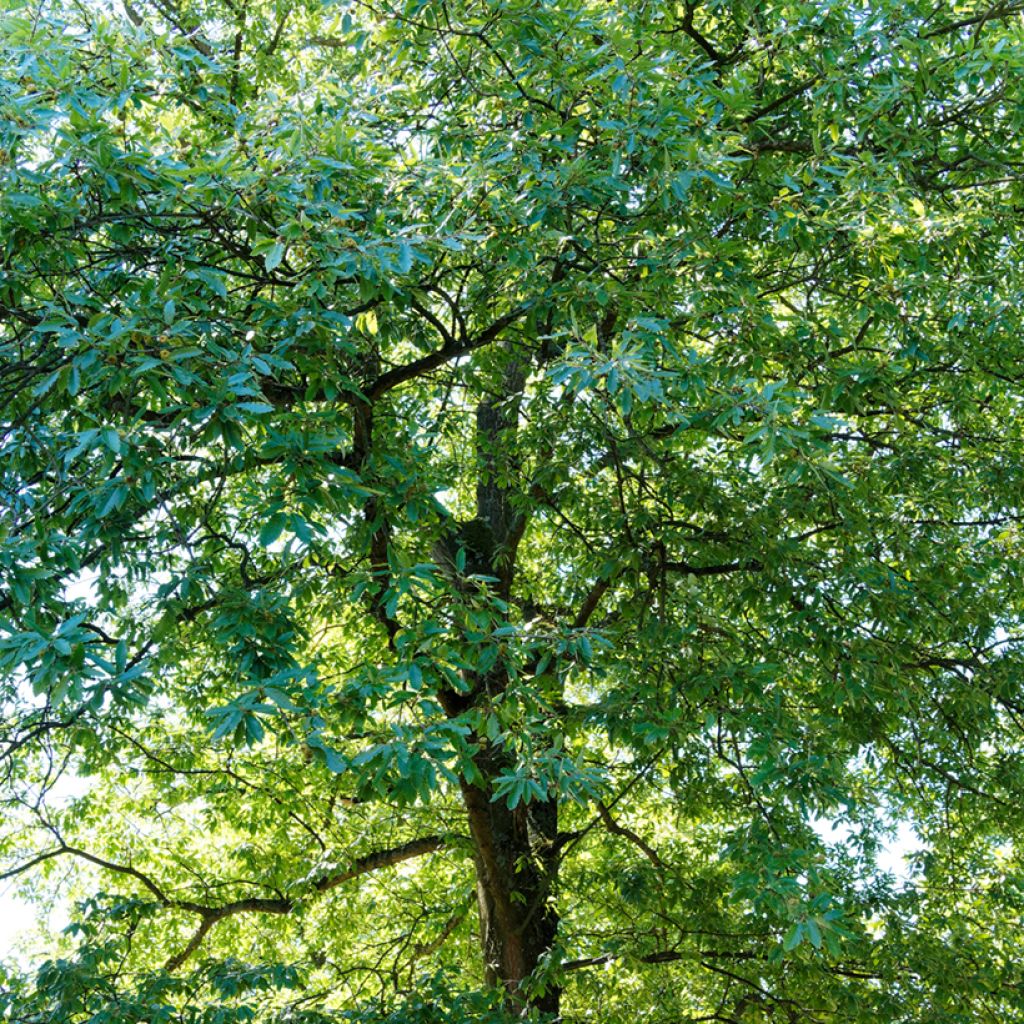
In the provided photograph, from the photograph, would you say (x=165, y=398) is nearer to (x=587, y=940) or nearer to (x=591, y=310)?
(x=591, y=310)

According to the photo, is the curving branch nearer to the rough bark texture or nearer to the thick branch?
the rough bark texture

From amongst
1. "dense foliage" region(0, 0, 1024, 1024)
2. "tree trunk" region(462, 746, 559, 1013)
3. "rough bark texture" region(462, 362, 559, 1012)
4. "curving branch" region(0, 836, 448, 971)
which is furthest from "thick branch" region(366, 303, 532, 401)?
"curving branch" region(0, 836, 448, 971)

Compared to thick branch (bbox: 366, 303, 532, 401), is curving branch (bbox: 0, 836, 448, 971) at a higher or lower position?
lower

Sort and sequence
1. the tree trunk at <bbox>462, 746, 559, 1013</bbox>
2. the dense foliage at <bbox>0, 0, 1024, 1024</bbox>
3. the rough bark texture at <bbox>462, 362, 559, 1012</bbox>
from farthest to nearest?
the tree trunk at <bbox>462, 746, 559, 1013</bbox>, the rough bark texture at <bbox>462, 362, 559, 1012</bbox>, the dense foliage at <bbox>0, 0, 1024, 1024</bbox>

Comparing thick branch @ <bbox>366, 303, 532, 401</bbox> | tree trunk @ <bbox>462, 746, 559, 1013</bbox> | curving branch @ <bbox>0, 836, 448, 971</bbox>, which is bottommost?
tree trunk @ <bbox>462, 746, 559, 1013</bbox>

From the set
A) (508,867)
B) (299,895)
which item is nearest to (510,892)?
(508,867)

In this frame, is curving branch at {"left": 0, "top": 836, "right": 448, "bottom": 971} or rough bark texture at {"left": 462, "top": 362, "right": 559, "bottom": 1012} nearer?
rough bark texture at {"left": 462, "top": 362, "right": 559, "bottom": 1012}

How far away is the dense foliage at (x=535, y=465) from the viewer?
4.04m

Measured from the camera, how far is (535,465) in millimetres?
6562

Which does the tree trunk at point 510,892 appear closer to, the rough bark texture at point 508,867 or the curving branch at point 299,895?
the rough bark texture at point 508,867

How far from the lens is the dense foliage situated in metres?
4.04

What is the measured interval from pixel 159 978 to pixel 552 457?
140 inches

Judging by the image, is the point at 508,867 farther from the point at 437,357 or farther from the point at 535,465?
the point at 437,357

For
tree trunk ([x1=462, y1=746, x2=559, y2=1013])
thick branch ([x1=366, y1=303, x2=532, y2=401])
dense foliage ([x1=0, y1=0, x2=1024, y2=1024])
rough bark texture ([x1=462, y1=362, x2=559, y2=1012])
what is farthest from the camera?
tree trunk ([x1=462, y1=746, x2=559, y2=1013])
